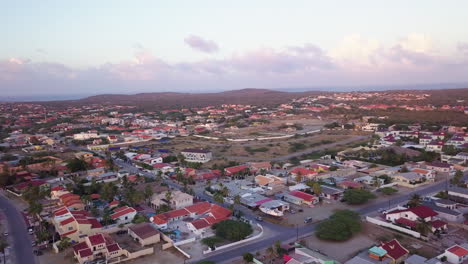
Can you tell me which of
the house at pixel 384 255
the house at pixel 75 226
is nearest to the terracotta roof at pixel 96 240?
the house at pixel 75 226

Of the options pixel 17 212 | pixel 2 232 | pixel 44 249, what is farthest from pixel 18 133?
pixel 44 249

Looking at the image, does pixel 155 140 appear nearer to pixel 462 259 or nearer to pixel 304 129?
pixel 304 129

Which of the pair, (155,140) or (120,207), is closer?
(120,207)

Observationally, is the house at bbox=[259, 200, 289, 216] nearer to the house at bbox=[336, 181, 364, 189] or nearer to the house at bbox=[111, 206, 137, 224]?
the house at bbox=[336, 181, 364, 189]

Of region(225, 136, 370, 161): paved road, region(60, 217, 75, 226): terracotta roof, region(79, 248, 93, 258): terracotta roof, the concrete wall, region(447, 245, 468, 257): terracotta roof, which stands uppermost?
region(60, 217, 75, 226): terracotta roof

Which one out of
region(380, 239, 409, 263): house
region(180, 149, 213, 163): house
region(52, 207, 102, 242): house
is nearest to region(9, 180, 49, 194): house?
region(52, 207, 102, 242): house

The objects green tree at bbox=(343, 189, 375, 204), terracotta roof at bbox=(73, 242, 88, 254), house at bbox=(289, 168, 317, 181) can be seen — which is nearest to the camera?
terracotta roof at bbox=(73, 242, 88, 254)
